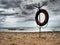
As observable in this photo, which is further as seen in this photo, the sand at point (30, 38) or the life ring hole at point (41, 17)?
the life ring hole at point (41, 17)

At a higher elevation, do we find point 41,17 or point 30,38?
point 41,17

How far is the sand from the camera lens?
12.6 feet

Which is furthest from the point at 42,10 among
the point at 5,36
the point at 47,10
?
the point at 5,36

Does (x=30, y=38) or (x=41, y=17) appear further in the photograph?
(x=41, y=17)

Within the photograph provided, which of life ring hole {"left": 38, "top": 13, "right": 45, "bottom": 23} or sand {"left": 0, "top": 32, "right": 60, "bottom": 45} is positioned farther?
life ring hole {"left": 38, "top": 13, "right": 45, "bottom": 23}

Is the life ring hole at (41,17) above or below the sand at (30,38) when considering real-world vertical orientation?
above

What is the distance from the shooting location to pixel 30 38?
12.9 feet

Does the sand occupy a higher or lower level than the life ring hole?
lower

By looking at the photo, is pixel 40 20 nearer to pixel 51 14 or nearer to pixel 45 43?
pixel 51 14

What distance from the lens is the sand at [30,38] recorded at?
3.85 metres

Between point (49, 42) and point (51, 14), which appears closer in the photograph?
point (49, 42)

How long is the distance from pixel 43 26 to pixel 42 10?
1.24ft

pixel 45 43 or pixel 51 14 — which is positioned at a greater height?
pixel 51 14

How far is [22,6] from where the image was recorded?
164 inches
